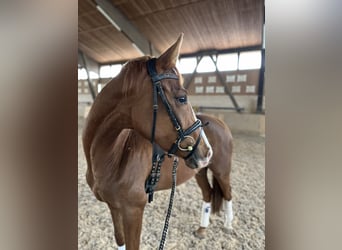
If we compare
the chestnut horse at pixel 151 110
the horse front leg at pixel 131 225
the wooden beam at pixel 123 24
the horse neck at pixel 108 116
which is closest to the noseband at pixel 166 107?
the chestnut horse at pixel 151 110

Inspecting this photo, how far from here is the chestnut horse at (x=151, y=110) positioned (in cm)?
61

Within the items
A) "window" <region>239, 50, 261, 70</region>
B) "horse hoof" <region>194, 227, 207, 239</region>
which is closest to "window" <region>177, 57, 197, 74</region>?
"window" <region>239, 50, 261, 70</region>

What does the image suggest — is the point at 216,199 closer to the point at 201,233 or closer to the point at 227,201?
the point at 227,201

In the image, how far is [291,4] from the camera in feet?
0.80

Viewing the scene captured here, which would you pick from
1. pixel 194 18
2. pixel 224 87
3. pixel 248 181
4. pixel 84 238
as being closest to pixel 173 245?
pixel 84 238

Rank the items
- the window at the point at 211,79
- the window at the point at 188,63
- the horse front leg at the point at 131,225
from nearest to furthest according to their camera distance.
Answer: the horse front leg at the point at 131,225 → the window at the point at 188,63 → the window at the point at 211,79

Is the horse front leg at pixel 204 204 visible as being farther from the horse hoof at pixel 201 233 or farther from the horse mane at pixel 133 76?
the horse mane at pixel 133 76

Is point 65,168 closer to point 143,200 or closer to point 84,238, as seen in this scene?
point 143,200

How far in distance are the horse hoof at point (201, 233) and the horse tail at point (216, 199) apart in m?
0.14

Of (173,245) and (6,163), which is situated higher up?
(6,163)

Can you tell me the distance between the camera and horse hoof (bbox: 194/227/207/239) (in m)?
1.35

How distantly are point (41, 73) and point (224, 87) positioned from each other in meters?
4.96

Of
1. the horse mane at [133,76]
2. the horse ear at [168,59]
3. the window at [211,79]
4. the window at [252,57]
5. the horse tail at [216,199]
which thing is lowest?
the horse tail at [216,199]

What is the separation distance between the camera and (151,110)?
0.62m
